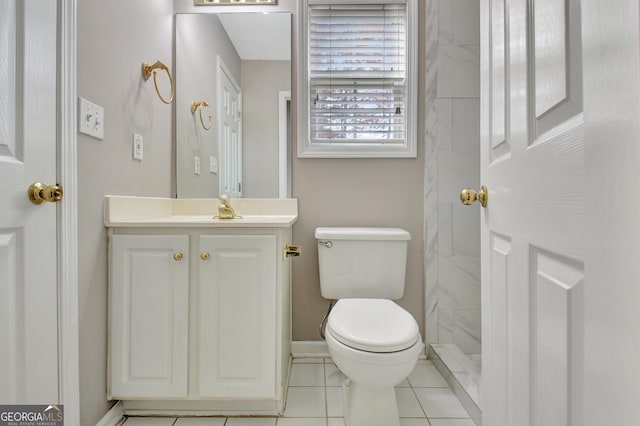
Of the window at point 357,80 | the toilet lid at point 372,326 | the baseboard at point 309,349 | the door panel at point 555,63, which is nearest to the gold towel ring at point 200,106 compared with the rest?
the window at point 357,80

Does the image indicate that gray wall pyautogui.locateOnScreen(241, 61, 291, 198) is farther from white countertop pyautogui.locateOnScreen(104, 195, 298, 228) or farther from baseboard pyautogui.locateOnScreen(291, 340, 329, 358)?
baseboard pyautogui.locateOnScreen(291, 340, 329, 358)

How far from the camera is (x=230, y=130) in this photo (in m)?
1.80

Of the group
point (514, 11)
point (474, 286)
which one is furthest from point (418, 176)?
point (514, 11)

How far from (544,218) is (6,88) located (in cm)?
117

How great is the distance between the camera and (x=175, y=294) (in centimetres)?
125

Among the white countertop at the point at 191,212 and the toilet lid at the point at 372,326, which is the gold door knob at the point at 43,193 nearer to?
the white countertop at the point at 191,212

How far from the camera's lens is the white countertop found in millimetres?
1245

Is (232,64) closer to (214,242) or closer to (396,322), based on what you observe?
(214,242)

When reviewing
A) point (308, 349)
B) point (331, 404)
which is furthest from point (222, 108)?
point (331, 404)

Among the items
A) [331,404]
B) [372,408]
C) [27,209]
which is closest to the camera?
[27,209]

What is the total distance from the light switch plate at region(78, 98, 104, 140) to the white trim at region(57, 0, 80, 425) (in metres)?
0.11

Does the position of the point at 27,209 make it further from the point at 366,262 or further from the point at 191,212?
the point at 366,262

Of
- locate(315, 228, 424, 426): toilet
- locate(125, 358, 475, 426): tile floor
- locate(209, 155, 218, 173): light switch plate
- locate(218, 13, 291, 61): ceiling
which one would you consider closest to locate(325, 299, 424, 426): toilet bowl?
locate(315, 228, 424, 426): toilet

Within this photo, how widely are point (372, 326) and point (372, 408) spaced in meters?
0.30
